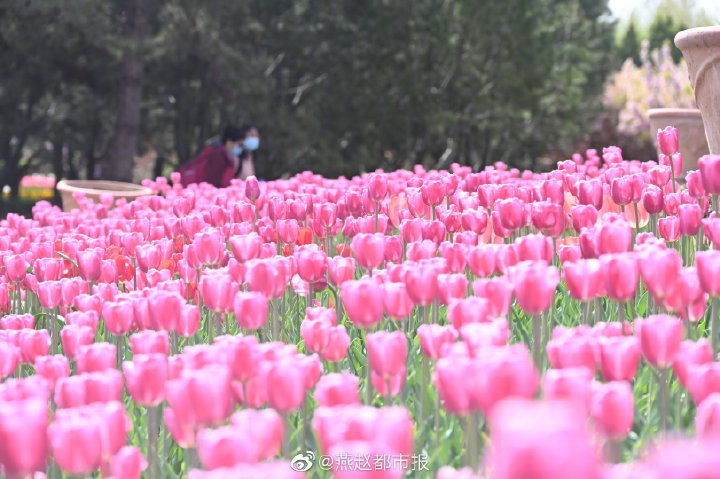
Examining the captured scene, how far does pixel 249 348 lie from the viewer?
73.3 inches

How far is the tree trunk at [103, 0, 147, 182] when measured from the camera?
73.9 ft

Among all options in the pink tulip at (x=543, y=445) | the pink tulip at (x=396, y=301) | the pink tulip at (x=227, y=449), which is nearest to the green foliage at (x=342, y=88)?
the pink tulip at (x=396, y=301)

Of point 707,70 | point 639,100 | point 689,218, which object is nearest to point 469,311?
point 689,218

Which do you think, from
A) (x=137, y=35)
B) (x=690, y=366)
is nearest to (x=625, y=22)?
(x=137, y=35)

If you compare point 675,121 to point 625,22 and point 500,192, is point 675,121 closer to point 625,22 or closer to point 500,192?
point 500,192

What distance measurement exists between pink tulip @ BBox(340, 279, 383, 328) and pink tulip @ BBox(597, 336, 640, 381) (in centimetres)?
59

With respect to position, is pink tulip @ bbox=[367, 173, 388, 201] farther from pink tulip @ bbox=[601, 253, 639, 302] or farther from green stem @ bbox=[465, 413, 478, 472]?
green stem @ bbox=[465, 413, 478, 472]

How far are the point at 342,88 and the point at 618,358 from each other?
26644 mm

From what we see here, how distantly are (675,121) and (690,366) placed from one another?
6.15 m

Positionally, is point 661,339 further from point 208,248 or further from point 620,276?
point 208,248

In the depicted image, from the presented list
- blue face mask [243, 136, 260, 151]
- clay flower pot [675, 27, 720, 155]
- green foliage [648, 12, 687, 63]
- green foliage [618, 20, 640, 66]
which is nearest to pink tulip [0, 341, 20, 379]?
clay flower pot [675, 27, 720, 155]

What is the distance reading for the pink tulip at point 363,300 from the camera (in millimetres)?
2215

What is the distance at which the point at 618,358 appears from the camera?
5.85 ft

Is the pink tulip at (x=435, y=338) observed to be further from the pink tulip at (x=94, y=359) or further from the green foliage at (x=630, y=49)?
the green foliage at (x=630, y=49)
